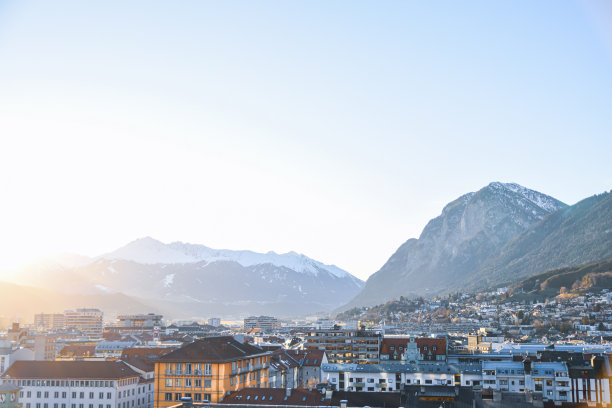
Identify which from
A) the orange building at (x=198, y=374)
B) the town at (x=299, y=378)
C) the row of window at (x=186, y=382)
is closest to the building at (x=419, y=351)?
the town at (x=299, y=378)

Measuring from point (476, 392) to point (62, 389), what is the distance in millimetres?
50041

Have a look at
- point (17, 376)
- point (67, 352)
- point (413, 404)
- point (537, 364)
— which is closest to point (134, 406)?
point (17, 376)

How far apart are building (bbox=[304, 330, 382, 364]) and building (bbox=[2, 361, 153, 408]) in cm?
5569

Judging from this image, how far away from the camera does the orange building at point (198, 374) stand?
80125mm

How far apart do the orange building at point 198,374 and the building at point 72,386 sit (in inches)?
761

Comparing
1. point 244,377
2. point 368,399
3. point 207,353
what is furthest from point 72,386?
point 368,399

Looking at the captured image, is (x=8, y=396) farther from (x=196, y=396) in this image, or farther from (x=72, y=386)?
(x=196, y=396)

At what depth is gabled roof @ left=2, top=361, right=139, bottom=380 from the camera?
99.9 meters

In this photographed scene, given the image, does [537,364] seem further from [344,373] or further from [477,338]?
[477,338]

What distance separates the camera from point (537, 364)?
109m

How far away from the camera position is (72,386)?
9944 cm

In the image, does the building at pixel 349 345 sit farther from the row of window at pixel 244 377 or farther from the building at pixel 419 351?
the row of window at pixel 244 377

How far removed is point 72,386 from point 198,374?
26.5 metres

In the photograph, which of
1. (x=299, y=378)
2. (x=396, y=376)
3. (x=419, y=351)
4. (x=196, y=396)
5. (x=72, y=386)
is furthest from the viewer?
(x=419, y=351)
